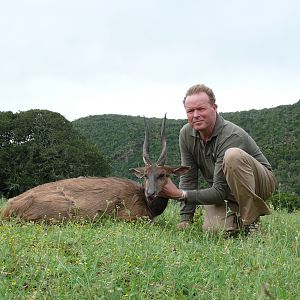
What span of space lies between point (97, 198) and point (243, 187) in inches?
86.3

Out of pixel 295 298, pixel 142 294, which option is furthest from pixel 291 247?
pixel 142 294

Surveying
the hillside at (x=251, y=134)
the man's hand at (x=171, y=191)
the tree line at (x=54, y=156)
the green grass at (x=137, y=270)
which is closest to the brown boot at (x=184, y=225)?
the man's hand at (x=171, y=191)

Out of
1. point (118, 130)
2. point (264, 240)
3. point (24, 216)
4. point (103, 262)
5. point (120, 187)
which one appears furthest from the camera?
point (118, 130)

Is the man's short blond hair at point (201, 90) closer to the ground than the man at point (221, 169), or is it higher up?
higher up

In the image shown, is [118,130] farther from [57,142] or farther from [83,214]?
[83,214]

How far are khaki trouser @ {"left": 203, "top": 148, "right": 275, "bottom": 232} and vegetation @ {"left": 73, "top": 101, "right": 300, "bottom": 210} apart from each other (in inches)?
316

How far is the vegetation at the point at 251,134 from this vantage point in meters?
23.2

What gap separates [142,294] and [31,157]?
620 inches

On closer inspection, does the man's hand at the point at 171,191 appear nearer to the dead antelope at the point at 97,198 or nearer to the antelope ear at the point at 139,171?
the dead antelope at the point at 97,198

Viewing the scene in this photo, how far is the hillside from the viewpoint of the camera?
23.9 m

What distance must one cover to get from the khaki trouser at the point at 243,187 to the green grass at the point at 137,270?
1344mm

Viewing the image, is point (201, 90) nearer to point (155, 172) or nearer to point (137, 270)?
point (155, 172)

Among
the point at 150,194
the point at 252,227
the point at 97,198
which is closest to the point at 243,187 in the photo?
the point at 252,227

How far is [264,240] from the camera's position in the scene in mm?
5254
